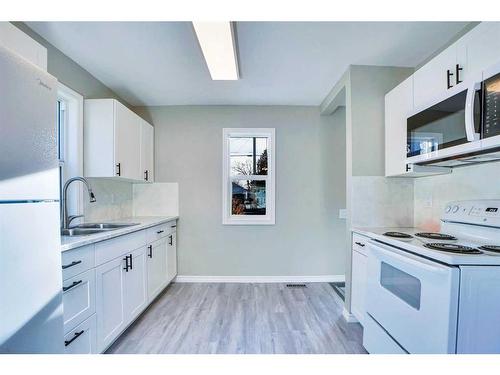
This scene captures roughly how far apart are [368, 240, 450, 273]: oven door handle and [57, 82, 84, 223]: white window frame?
8.32 ft

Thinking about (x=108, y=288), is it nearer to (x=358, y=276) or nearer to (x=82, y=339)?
(x=82, y=339)

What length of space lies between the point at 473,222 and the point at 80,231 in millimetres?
2883

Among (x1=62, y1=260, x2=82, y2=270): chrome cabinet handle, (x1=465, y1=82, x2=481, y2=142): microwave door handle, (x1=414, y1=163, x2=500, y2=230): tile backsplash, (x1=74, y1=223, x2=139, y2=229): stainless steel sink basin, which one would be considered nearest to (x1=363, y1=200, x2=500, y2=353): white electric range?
(x1=414, y1=163, x2=500, y2=230): tile backsplash

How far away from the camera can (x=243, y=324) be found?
7.38ft

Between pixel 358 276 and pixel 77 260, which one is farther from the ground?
pixel 77 260

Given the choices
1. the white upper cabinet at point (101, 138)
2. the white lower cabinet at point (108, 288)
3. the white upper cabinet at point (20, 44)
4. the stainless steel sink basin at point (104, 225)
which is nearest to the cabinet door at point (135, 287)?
the white lower cabinet at point (108, 288)

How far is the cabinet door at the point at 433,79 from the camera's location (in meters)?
1.58

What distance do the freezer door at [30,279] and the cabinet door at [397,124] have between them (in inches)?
91.8

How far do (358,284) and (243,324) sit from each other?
110 cm

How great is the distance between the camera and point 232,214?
11.3ft

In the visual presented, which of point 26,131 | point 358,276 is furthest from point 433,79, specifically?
point 26,131

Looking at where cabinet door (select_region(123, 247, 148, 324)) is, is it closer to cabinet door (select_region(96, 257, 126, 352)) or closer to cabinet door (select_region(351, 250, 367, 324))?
cabinet door (select_region(96, 257, 126, 352))

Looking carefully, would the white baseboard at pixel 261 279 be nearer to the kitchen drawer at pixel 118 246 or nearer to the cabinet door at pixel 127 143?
the kitchen drawer at pixel 118 246

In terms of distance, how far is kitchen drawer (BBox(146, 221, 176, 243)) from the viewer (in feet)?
8.26
